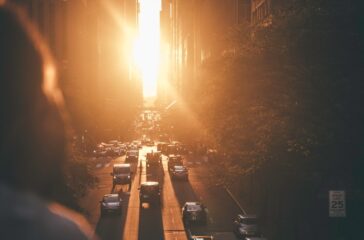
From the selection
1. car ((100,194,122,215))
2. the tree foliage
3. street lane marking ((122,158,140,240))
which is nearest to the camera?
the tree foliage

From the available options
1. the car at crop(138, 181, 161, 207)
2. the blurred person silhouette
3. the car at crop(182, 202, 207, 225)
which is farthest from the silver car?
the blurred person silhouette

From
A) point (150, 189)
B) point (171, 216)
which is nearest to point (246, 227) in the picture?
point (171, 216)

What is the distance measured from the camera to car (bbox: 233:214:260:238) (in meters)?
40.6

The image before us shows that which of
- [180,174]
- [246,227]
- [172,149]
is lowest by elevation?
[172,149]

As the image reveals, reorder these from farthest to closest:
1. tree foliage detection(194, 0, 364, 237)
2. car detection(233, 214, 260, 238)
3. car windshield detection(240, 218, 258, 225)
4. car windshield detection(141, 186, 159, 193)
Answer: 1. car windshield detection(141, 186, 159, 193)
2. car windshield detection(240, 218, 258, 225)
3. car detection(233, 214, 260, 238)
4. tree foliage detection(194, 0, 364, 237)

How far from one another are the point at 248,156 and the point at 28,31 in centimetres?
3544

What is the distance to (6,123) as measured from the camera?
2420 mm

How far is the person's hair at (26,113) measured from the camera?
2.38 metres

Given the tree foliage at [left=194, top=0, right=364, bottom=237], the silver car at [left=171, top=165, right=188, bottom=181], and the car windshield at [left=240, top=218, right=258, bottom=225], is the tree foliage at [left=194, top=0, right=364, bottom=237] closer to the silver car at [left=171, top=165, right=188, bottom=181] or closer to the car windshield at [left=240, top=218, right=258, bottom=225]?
the car windshield at [left=240, top=218, right=258, bottom=225]

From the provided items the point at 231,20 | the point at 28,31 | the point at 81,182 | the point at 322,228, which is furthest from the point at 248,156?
the point at 231,20

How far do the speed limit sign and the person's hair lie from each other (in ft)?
78.5

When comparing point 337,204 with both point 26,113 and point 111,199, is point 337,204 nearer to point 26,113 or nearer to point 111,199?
point 26,113

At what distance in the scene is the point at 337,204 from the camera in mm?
25875

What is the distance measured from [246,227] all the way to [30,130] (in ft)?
129
